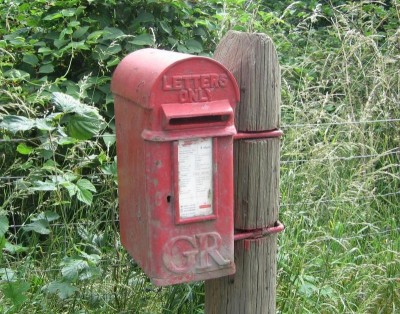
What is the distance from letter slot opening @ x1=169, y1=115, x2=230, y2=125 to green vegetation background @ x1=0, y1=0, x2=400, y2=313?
73cm

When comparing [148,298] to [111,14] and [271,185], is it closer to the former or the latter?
[271,185]

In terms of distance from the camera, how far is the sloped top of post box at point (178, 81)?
2.22 metres

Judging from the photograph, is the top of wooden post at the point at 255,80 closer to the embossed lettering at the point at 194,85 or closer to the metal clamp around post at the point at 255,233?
the embossed lettering at the point at 194,85

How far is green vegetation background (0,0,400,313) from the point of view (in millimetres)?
3088

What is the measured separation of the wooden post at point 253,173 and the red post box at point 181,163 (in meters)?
0.20

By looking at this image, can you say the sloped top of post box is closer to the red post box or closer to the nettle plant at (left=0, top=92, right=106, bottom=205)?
the red post box

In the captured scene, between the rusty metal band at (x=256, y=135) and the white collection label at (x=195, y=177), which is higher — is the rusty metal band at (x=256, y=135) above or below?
above

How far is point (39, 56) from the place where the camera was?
4.79 m

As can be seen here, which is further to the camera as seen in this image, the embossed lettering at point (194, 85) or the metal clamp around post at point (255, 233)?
the metal clamp around post at point (255, 233)

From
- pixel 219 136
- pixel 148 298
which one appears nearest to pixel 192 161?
pixel 219 136

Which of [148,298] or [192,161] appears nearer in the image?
[192,161]

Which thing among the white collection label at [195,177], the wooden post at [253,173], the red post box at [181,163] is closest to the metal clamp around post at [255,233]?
the wooden post at [253,173]

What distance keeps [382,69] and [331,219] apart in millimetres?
1401

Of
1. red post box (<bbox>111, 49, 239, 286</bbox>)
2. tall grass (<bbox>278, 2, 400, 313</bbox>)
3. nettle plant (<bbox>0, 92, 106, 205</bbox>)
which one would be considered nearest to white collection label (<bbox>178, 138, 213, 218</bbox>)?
red post box (<bbox>111, 49, 239, 286</bbox>)
